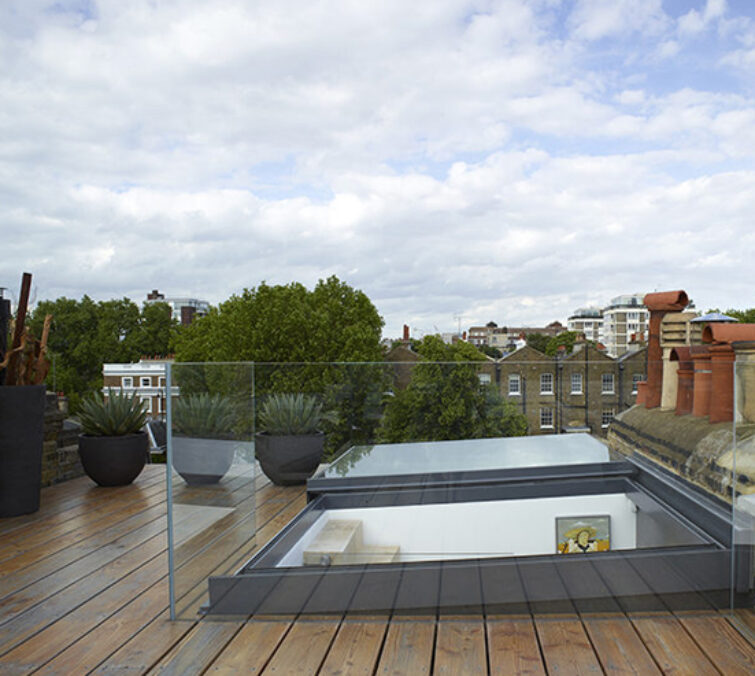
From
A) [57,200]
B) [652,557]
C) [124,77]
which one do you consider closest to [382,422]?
[652,557]

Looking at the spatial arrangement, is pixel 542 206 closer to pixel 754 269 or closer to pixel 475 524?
pixel 754 269

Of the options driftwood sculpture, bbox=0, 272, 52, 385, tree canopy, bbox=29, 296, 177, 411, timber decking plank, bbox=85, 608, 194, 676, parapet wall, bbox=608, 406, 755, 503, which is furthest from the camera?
tree canopy, bbox=29, 296, 177, 411

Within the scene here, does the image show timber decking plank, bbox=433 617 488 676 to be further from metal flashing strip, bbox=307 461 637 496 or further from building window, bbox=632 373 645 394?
building window, bbox=632 373 645 394

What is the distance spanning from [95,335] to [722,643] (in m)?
44.0

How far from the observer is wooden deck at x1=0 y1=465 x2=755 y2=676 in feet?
7.05

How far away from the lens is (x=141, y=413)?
5.36 metres

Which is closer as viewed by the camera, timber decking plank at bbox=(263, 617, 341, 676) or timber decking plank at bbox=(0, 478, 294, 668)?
timber decking plank at bbox=(263, 617, 341, 676)

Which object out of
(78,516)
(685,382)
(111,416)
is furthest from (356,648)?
(111,416)

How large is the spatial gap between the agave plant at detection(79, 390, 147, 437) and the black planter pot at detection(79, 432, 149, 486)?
112mm

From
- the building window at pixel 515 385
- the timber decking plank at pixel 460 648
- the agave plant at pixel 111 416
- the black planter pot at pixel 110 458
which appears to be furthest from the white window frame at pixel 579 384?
the black planter pot at pixel 110 458

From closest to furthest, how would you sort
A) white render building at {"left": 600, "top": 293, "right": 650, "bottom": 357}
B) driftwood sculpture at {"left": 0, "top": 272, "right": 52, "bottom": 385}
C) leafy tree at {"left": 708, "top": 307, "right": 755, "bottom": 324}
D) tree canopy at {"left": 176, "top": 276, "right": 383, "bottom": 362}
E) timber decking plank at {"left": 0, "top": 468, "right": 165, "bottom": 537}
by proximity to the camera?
timber decking plank at {"left": 0, "top": 468, "right": 165, "bottom": 537}
driftwood sculpture at {"left": 0, "top": 272, "right": 52, "bottom": 385}
tree canopy at {"left": 176, "top": 276, "right": 383, "bottom": 362}
leafy tree at {"left": 708, "top": 307, "right": 755, "bottom": 324}
white render building at {"left": 600, "top": 293, "right": 650, "bottom": 357}

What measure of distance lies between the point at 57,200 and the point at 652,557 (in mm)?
45737

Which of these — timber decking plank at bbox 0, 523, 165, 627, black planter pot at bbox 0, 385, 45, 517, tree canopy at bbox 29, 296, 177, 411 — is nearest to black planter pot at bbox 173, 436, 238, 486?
timber decking plank at bbox 0, 523, 165, 627

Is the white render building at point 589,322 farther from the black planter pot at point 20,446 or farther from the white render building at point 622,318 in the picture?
the black planter pot at point 20,446
